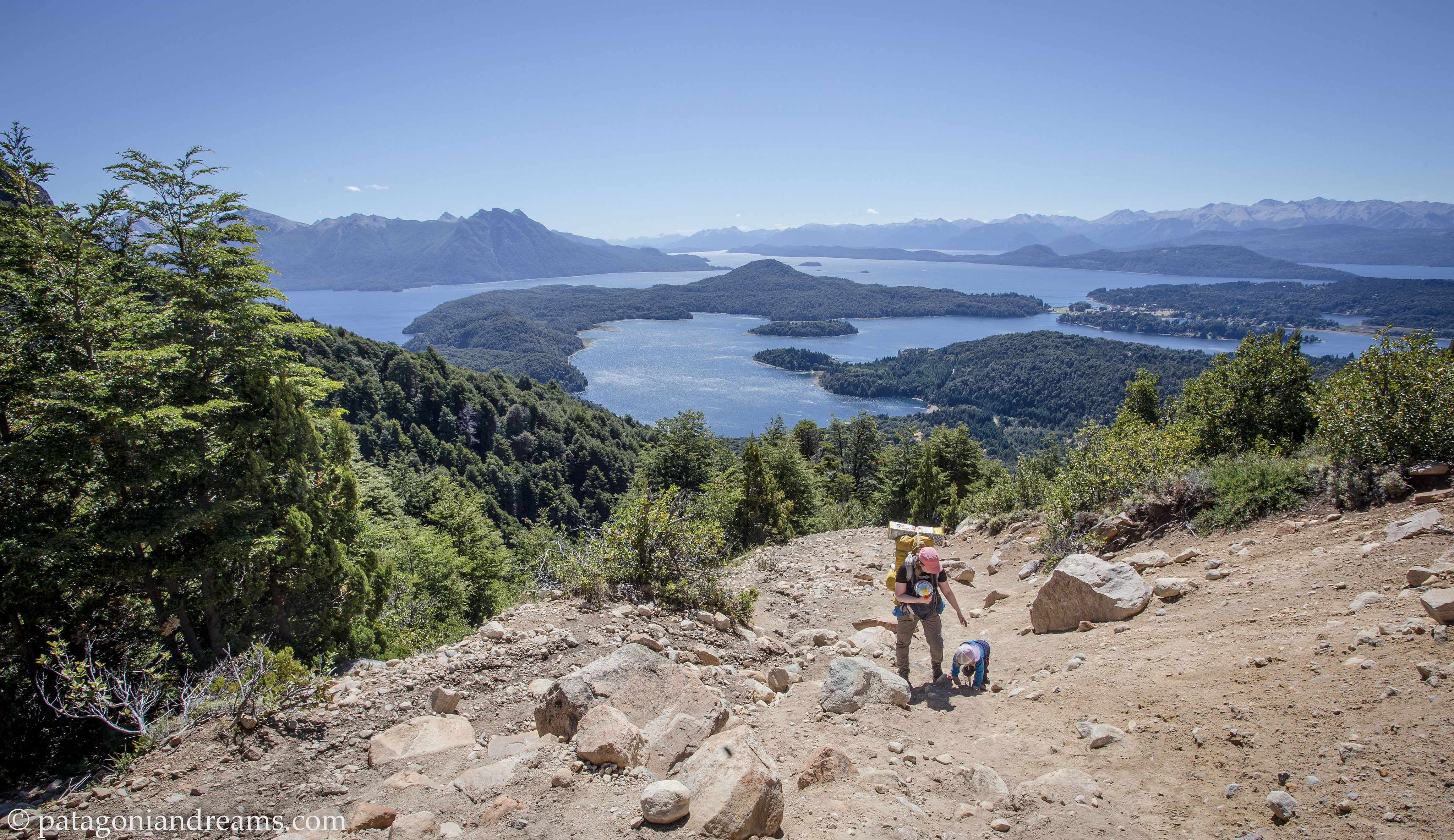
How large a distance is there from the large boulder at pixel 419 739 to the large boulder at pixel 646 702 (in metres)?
0.67

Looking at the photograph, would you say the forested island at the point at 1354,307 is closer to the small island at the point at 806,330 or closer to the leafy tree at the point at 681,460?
the small island at the point at 806,330

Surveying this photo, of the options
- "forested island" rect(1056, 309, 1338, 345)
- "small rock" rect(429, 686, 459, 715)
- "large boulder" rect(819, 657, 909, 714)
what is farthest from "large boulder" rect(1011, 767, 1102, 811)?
"forested island" rect(1056, 309, 1338, 345)

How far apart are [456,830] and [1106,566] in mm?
7555

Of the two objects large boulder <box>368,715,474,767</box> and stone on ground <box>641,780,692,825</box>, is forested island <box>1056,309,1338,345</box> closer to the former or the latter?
stone on ground <box>641,780,692,825</box>

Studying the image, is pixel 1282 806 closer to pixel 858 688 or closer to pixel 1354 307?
pixel 858 688

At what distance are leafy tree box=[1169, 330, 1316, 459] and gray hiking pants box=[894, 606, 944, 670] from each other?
8.73m

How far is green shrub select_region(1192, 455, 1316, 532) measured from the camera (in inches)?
314

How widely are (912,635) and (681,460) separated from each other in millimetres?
19676

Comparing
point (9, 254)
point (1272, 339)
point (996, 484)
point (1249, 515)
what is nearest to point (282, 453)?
point (9, 254)

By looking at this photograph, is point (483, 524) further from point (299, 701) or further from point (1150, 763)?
point (1150, 763)

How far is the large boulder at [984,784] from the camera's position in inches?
162

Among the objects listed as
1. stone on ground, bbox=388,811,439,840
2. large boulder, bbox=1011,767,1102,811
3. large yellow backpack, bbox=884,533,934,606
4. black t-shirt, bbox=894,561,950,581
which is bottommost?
stone on ground, bbox=388,811,439,840

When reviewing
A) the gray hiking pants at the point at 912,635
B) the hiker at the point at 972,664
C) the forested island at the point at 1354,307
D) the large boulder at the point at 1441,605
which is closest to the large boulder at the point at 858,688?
the gray hiking pants at the point at 912,635

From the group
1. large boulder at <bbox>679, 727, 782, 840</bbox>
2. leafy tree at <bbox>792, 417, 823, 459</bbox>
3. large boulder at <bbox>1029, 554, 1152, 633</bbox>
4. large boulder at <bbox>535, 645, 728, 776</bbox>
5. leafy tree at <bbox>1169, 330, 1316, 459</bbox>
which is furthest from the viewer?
leafy tree at <bbox>792, 417, 823, 459</bbox>
